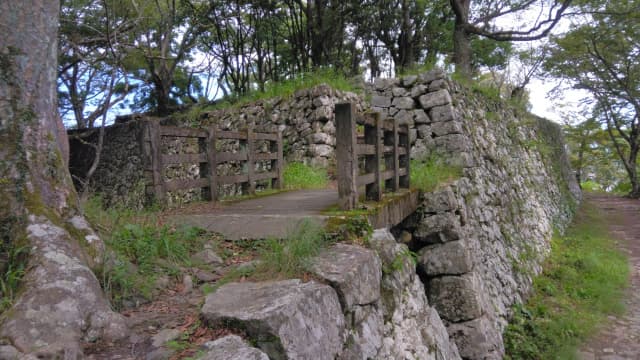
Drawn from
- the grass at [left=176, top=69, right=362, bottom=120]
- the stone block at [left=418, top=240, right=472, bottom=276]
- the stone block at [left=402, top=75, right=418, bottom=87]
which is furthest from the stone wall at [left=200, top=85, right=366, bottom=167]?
the stone block at [left=418, top=240, right=472, bottom=276]

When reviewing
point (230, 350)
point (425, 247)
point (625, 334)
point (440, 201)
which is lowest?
point (625, 334)

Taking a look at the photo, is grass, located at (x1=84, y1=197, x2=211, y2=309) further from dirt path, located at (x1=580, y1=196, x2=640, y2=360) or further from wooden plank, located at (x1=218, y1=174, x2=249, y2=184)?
dirt path, located at (x1=580, y1=196, x2=640, y2=360)

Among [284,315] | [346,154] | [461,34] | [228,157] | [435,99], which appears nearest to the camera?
[284,315]

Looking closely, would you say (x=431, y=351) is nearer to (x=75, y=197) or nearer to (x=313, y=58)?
(x=75, y=197)

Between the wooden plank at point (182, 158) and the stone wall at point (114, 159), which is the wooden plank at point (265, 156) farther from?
the stone wall at point (114, 159)

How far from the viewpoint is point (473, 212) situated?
6.37 metres

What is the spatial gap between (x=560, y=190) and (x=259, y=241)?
13701 millimetres

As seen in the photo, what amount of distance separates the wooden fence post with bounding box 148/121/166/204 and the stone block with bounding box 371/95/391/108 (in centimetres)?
439

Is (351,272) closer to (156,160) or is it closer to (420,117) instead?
(156,160)

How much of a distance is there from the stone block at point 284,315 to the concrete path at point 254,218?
1025 mm

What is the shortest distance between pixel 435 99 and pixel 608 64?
1464 cm

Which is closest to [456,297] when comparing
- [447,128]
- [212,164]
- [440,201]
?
[440,201]

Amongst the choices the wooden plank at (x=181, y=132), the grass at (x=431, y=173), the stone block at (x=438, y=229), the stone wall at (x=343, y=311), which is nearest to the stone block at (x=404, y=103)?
the grass at (x=431, y=173)

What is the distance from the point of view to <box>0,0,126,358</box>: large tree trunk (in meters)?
2.04
